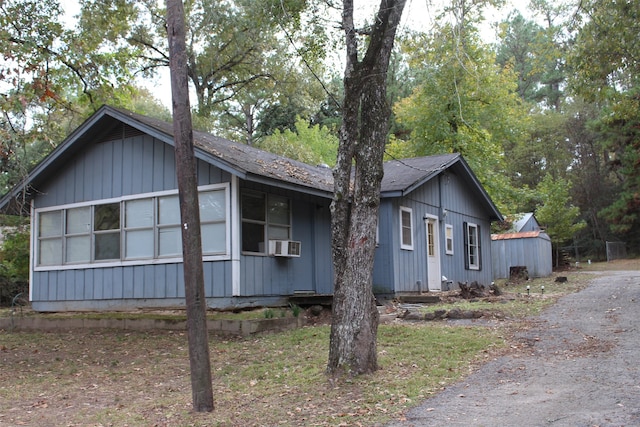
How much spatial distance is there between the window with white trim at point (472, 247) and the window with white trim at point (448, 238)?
43.3 inches

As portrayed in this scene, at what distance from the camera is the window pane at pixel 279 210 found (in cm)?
1307

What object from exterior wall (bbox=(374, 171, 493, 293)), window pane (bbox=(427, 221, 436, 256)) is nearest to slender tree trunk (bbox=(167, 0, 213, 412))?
exterior wall (bbox=(374, 171, 493, 293))

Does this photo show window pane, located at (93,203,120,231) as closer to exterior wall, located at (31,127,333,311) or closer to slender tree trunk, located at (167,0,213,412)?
exterior wall, located at (31,127,333,311)

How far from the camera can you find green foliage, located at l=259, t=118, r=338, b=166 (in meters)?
29.0

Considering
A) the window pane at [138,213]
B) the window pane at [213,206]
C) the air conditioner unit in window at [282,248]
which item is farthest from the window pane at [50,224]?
the air conditioner unit in window at [282,248]

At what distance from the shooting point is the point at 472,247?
1992 centimetres

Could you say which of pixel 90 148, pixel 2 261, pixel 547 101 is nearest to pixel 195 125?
pixel 2 261

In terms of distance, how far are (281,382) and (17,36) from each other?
8.08 meters

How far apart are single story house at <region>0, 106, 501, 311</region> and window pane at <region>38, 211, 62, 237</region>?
0.03 metres

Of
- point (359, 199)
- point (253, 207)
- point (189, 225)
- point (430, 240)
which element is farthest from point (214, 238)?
point (430, 240)

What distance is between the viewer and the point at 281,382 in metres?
7.35

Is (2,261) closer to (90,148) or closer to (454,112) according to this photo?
(90,148)

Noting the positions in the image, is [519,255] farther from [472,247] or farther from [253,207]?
[253,207]

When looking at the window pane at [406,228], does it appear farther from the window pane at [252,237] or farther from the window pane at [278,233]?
the window pane at [252,237]
